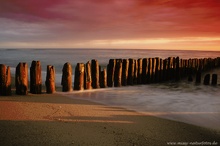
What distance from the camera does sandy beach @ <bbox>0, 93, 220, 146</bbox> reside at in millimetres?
3167

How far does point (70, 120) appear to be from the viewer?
13.4 feet

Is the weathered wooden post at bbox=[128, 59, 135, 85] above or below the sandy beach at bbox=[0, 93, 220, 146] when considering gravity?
above

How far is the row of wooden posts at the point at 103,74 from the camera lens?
6.27m

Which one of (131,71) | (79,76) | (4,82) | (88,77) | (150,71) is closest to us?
(4,82)

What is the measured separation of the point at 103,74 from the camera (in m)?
8.19

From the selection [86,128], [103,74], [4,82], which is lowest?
[86,128]

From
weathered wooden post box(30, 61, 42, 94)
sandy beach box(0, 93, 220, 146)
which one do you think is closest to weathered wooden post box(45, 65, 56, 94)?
weathered wooden post box(30, 61, 42, 94)

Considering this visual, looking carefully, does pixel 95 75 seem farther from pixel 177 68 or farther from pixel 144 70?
pixel 177 68

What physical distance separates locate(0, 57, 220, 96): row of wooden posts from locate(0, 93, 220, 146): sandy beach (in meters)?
1.22

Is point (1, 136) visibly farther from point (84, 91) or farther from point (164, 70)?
point (164, 70)

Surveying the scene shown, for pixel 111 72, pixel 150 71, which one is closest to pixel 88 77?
pixel 111 72

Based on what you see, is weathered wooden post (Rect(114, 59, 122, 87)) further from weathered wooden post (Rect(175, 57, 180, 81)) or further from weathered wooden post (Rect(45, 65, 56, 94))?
weathered wooden post (Rect(175, 57, 180, 81))

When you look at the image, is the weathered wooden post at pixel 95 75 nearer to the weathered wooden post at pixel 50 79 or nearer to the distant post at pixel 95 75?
the distant post at pixel 95 75

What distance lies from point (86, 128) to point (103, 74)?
15.1 ft
